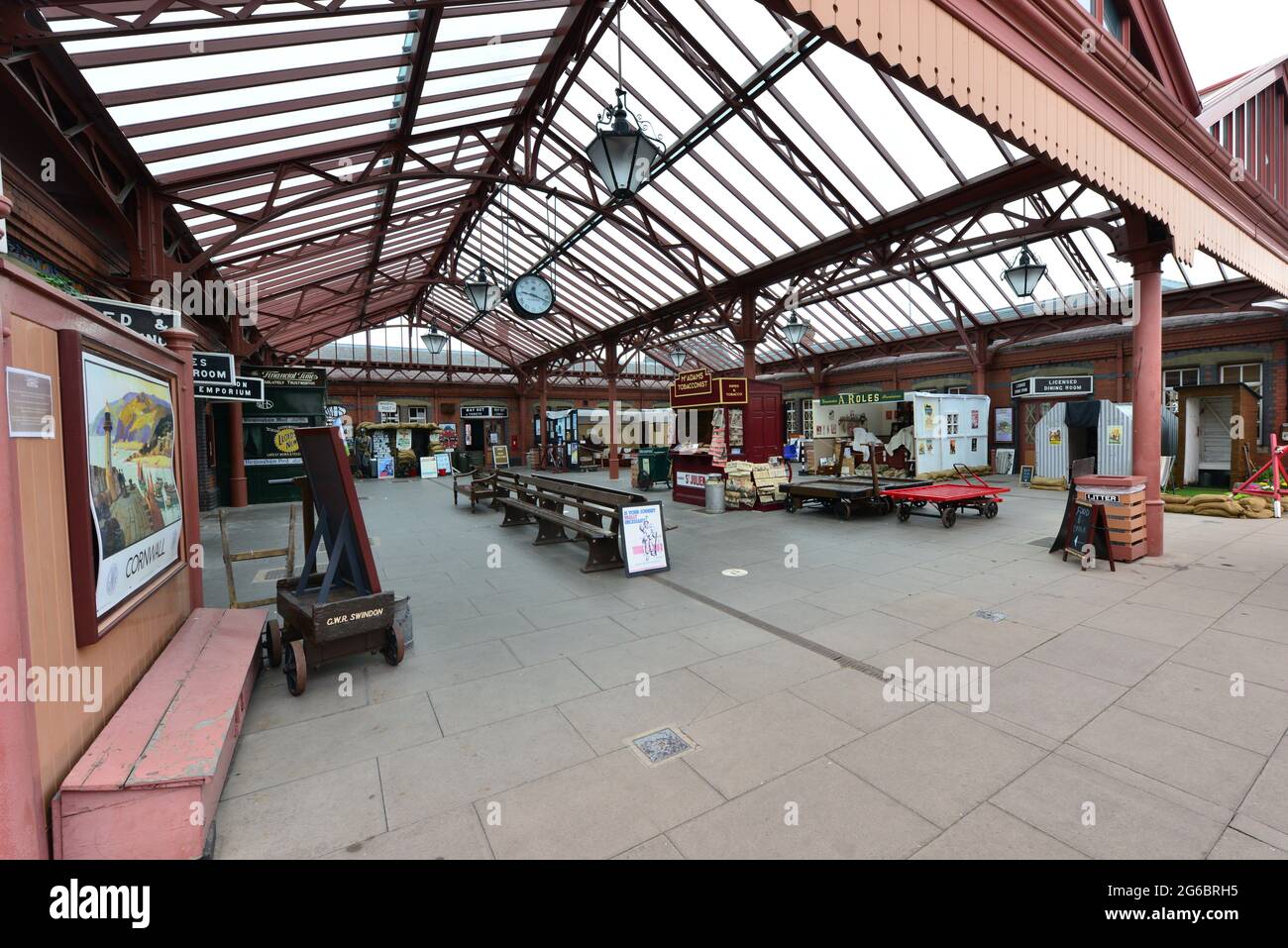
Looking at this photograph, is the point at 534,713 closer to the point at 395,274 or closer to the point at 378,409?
the point at 395,274

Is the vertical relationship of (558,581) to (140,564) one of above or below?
below

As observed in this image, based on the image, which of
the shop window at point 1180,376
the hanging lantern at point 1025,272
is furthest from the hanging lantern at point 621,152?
the shop window at point 1180,376

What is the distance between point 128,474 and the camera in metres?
3.26

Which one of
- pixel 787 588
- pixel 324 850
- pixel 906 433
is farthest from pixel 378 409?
pixel 324 850

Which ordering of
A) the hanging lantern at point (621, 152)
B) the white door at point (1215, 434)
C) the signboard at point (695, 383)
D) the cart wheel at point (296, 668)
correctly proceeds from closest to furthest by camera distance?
1. the cart wheel at point (296, 668)
2. the hanging lantern at point (621, 152)
3. the signboard at point (695, 383)
4. the white door at point (1215, 434)

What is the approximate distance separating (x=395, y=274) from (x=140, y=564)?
19.5 meters

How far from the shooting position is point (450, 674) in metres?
4.25

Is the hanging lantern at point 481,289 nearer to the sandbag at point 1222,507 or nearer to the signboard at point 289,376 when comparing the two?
the signboard at point 289,376

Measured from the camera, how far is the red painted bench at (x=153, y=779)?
86.8 inches

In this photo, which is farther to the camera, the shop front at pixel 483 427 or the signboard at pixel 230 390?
the shop front at pixel 483 427

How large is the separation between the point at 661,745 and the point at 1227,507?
522 inches

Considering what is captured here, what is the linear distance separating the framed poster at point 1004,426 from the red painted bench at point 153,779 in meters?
25.3

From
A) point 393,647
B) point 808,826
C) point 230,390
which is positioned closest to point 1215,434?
point 808,826

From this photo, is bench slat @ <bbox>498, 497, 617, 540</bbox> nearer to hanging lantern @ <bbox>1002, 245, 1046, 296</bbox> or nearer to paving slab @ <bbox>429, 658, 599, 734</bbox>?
paving slab @ <bbox>429, 658, 599, 734</bbox>
